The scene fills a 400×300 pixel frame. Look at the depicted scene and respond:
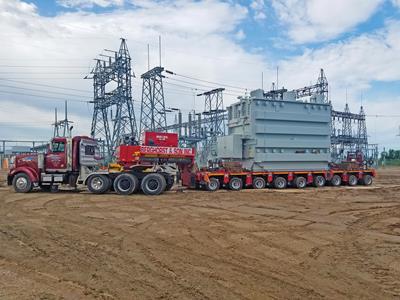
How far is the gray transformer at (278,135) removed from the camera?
2225 cm

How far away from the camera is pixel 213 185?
2117cm

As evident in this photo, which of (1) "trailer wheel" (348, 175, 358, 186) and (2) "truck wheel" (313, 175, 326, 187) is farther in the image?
(1) "trailer wheel" (348, 175, 358, 186)

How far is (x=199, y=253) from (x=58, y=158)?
14188mm

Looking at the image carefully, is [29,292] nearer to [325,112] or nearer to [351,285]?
[351,285]

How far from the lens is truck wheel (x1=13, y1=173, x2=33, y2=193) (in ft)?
64.2

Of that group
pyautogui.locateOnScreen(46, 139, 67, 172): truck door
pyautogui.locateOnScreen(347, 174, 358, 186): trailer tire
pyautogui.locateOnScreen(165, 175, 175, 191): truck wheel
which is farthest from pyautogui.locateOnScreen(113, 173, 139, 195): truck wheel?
pyautogui.locateOnScreen(347, 174, 358, 186): trailer tire

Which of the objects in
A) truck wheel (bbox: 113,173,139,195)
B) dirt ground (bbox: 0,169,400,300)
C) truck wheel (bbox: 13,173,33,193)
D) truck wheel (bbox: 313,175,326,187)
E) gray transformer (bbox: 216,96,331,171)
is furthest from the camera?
truck wheel (bbox: 313,175,326,187)

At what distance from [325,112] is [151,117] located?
17677mm

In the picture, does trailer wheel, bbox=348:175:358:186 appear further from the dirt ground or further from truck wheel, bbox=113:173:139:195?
truck wheel, bbox=113:173:139:195

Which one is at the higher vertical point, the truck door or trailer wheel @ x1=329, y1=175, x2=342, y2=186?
the truck door

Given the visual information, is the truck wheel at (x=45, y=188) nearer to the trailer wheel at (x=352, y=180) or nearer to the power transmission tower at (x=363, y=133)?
the trailer wheel at (x=352, y=180)

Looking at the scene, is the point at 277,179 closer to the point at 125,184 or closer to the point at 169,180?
the point at 169,180

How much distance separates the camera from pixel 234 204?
1532 centimetres

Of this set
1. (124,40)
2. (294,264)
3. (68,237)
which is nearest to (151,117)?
(124,40)
